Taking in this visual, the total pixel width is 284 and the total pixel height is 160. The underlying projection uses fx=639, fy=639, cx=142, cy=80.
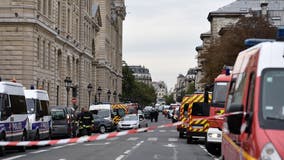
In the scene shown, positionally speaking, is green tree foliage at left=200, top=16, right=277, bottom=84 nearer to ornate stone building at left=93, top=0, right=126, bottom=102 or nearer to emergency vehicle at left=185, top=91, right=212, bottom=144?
emergency vehicle at left=185, top=91, right=212, bottom=144

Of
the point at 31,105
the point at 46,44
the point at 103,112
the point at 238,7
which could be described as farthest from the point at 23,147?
the point at 238,7

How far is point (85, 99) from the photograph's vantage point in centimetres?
9300

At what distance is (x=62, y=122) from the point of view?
35.9 metres

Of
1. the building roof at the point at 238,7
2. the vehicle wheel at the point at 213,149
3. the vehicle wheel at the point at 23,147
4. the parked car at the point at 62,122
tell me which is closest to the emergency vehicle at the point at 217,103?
the vehicle wheel at the point at 213,149

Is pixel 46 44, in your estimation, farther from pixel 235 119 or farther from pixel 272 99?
pixel 272 99

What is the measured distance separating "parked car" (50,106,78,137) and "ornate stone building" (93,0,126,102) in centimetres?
6776

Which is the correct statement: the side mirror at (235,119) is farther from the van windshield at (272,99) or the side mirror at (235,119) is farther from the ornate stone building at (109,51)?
the ornate stone building at (109,51)

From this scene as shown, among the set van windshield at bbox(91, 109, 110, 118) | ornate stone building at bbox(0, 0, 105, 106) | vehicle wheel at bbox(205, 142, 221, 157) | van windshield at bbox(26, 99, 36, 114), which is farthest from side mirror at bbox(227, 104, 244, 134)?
ornate stone building at bbox(0, 0, 105, 106)

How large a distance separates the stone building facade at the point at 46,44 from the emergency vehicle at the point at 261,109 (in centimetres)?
4872

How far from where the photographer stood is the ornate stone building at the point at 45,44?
55.7 m

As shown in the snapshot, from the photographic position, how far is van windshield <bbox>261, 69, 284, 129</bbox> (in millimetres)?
7219

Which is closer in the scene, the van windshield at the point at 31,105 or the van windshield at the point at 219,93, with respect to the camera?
the van windshield at the point at 219,93

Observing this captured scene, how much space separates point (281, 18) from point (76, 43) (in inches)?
A: 1491

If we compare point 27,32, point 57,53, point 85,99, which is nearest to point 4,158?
point 27,32
